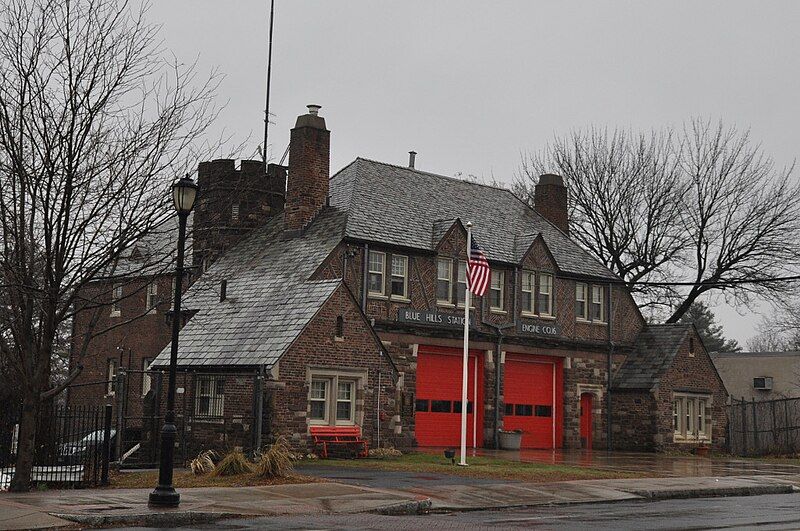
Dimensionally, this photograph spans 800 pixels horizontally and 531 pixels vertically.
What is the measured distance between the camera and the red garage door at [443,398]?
3850 centimetres

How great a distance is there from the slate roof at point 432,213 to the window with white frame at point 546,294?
979mm

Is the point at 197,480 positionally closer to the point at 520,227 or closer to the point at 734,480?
the point at 734,480

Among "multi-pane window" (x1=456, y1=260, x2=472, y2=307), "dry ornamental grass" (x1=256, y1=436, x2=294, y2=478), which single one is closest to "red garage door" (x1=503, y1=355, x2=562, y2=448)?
"multi-pane window" (x1=456, y1=260, x2=472, y2=307)

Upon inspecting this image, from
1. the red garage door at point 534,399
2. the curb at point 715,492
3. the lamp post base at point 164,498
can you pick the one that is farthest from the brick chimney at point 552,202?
the lamp post base at point 164,498

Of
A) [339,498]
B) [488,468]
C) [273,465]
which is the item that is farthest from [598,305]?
[339,498]

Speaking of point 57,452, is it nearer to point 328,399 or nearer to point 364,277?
point 328,399

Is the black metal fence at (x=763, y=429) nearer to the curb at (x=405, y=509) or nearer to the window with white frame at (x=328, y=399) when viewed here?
the window with white frame at (x=328, y=399)

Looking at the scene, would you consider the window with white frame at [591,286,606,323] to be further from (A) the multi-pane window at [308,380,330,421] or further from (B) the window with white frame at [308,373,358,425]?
(A) the multi-pane window at [308,380,330,421]

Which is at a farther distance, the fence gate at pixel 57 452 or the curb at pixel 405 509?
the fence gate at pixel 57 452

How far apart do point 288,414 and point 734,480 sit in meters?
11.7

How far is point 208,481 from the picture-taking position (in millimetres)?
22625

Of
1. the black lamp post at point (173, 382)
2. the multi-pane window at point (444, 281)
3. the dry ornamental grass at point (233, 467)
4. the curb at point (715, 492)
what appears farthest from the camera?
the multi-pane window at point (444, 281)

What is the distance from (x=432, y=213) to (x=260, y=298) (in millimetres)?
9521

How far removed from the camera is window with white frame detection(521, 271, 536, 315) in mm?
41906
